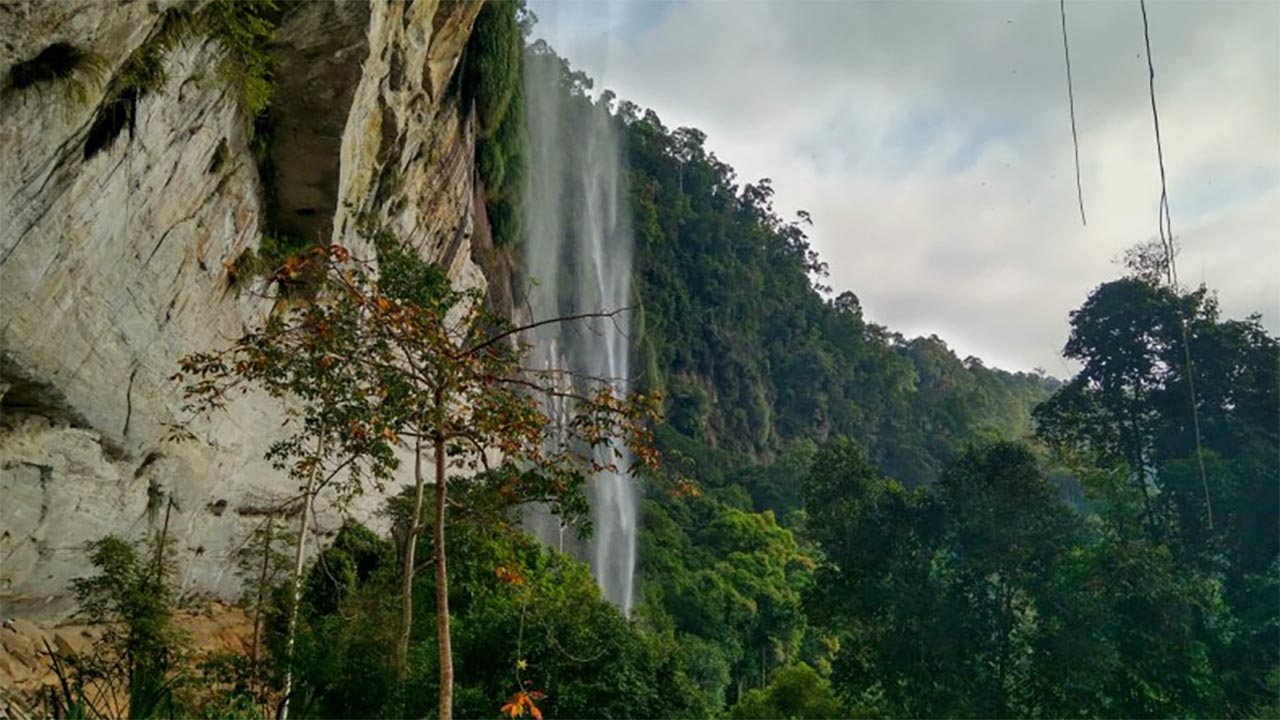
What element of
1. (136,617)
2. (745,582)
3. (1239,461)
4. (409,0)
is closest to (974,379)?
(745,582)

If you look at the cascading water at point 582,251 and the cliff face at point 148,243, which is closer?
the cliff face at point 148,243

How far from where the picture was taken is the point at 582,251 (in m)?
35.6

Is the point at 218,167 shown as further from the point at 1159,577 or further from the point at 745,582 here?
the point at 745,582

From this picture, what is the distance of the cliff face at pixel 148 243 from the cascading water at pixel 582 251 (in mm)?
15937

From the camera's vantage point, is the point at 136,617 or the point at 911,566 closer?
the point at 136,617

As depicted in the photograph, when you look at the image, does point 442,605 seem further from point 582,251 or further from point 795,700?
point 582,251

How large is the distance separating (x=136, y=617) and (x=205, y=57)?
18.1 feet

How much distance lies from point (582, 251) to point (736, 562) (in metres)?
14.1

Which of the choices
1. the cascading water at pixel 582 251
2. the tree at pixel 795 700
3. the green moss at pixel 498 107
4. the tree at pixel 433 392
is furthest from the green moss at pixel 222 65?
the cascading water at pixel 582 251

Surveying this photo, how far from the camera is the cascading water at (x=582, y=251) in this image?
99.2ft

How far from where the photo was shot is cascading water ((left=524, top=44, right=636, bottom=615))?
30.2m

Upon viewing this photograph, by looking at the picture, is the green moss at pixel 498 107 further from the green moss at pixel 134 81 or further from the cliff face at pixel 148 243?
the green moss at pixel 134 81

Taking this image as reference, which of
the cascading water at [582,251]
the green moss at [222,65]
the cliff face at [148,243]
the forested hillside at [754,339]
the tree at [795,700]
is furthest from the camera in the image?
the forested hillside at [754,339]

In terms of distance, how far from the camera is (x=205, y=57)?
8.73 m
